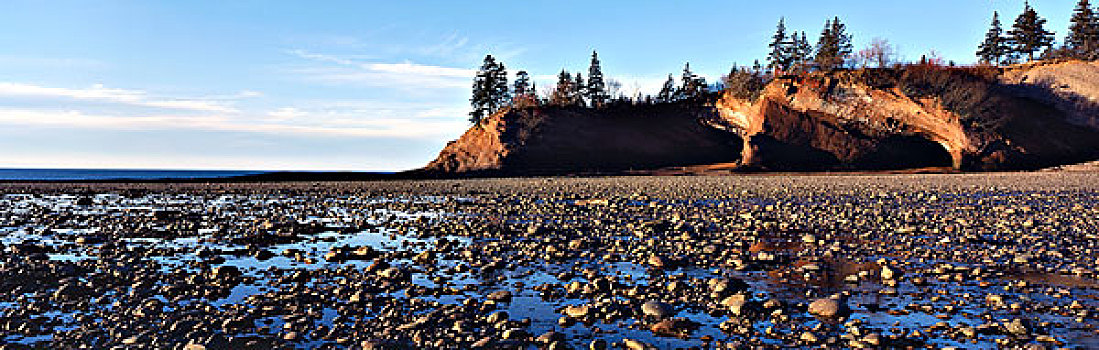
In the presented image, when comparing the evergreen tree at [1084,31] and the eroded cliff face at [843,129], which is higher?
the evergreen tree at [1084,31]

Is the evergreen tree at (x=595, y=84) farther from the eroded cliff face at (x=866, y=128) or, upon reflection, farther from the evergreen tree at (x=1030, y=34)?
the evergreen tree at (x=1030, y=34)

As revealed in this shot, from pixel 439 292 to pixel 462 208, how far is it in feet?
37.9

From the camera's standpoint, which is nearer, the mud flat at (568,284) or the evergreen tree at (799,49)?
the mud flat at (568,284)

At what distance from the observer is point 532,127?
186 ft

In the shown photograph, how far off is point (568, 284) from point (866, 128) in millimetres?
47488

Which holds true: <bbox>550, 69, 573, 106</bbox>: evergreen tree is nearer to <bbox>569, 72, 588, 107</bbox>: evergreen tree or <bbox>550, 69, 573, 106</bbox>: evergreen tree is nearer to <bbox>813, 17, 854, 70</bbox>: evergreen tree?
<bbox>569, 72, 588, 107</bbox>: evergreen tree

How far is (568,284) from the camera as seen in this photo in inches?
259

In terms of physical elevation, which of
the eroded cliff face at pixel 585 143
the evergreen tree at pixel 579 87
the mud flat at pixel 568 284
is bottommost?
the mud flat at pixel 568 284

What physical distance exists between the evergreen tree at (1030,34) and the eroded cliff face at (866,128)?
26.7 m

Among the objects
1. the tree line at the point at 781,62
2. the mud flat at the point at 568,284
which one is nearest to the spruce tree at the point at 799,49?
the tree line at the point at 781,62

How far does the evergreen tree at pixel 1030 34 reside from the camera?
6769 cm

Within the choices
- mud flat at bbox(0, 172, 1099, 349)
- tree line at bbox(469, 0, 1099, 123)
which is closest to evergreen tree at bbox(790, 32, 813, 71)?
tree line at bbox(469, 0, 1099, 123)

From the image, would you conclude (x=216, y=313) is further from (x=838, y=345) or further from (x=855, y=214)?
(x=855, y=214)

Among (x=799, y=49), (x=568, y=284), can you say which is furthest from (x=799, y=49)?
(x=568, y=284)
